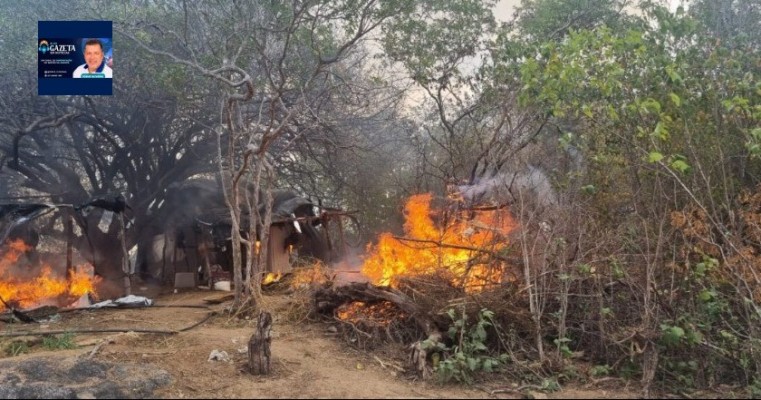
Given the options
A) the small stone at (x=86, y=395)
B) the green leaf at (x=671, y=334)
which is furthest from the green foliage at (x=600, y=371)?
the small stone at (x=86, y=395)

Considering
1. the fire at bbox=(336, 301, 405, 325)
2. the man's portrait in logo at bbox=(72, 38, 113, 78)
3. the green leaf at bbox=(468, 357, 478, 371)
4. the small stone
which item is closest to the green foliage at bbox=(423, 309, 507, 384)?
the green leaf at bbox=(468, 357, 478, 371)

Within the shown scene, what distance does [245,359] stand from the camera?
7020 millimetres

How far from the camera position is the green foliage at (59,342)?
25.3 feet

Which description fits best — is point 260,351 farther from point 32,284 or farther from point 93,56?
point 93,56

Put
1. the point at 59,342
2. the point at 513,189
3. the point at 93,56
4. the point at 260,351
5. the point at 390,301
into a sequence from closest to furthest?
1. the point at 260,351
2. the point at 59,342
3. the point at 513,189
4. the point at 390,301
5. the point at 93,56

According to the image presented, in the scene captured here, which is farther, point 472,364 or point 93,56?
point 93,56

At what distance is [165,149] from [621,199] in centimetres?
1319

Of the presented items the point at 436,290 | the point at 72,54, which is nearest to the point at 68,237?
the point at 72,54

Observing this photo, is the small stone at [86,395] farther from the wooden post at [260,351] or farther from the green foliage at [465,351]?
the green foliage at [465,351]

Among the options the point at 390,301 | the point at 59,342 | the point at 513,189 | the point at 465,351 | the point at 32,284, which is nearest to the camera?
the point at 465,351

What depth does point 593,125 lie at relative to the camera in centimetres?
831

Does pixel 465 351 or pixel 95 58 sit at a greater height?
pixel 95 58

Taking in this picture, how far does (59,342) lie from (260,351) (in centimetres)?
347

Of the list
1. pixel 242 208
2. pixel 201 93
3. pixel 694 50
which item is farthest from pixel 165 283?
pixel 694 50
